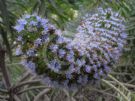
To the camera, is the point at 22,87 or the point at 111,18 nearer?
the point at 111,18

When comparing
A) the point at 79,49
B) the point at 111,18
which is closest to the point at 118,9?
the point at 111,18

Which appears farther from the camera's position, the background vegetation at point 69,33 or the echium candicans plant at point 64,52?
the background vegetation at point 69,33

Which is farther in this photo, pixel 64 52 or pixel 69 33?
pixel 69 33

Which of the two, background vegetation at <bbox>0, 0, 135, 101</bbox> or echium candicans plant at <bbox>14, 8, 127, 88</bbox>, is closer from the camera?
echium candicans plant at <bbox>14, 8, 127, 88</bbox>

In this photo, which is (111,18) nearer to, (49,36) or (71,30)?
(71,30)
